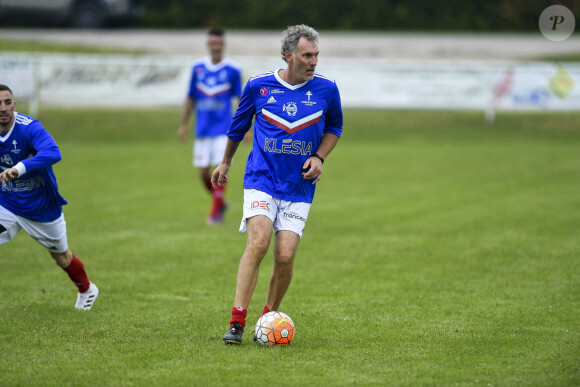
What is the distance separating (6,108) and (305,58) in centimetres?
261

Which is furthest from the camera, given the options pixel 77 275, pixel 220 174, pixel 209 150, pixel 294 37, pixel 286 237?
pixel 209 150

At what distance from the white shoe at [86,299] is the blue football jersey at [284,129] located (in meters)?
2.15

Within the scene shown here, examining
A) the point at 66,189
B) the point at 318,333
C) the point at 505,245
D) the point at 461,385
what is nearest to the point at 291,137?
the point at 318,333

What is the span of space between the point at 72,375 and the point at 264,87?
2.55m

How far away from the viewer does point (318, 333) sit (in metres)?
6.23

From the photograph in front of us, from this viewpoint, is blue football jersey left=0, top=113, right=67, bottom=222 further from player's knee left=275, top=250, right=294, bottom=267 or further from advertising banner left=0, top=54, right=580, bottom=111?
advertising banner left=0, top=54, right=580, bottom=111

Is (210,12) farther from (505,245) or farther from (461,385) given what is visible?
(461,385)

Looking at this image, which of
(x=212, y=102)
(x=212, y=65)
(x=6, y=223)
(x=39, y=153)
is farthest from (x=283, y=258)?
(x=212, y=65)

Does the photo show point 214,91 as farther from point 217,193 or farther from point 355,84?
point 355,84

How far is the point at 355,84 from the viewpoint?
879 inches

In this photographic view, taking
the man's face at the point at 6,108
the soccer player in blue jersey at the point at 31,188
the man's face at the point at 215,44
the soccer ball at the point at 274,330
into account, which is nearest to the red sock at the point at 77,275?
the soccer player in blue jersey at the point at 31,188

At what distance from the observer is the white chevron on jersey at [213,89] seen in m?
11.9

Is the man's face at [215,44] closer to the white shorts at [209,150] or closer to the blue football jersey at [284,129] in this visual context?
the white shorts at [209,150]

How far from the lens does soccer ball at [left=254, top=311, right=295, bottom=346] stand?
577cm
